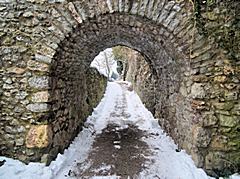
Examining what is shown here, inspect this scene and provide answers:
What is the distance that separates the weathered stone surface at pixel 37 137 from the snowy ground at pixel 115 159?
32cm

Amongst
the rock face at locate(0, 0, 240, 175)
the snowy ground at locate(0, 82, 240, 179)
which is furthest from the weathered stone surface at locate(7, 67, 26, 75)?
the snowy ground at locate(0, 82, 240, 179)

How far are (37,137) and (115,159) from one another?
1545 millimetres

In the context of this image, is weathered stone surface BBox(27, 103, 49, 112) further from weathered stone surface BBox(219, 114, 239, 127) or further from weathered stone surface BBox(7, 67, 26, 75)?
weathered stone surface BBox(219, 114, 239, 127)

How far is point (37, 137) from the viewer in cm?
409

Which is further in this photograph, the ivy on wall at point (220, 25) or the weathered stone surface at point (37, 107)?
the weathered stone surface at point (37, 107)

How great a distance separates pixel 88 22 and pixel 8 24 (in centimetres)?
132

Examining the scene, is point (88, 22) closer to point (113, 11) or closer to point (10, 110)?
point (113, 11)

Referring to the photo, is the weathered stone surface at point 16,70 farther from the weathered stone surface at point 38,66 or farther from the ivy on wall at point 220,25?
the ivy on wall at point 220,25

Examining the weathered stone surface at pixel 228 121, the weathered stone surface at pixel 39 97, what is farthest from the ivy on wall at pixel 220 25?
the weathered stone surface at pixel 39 97

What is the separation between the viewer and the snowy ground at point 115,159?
155 inches

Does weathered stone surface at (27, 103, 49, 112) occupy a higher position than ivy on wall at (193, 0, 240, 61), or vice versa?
ivy on wall at (193, 0, 240, 61)

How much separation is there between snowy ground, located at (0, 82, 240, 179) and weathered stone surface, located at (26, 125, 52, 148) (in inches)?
12.5

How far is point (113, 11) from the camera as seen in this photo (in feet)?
12.8

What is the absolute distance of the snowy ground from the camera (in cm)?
395
